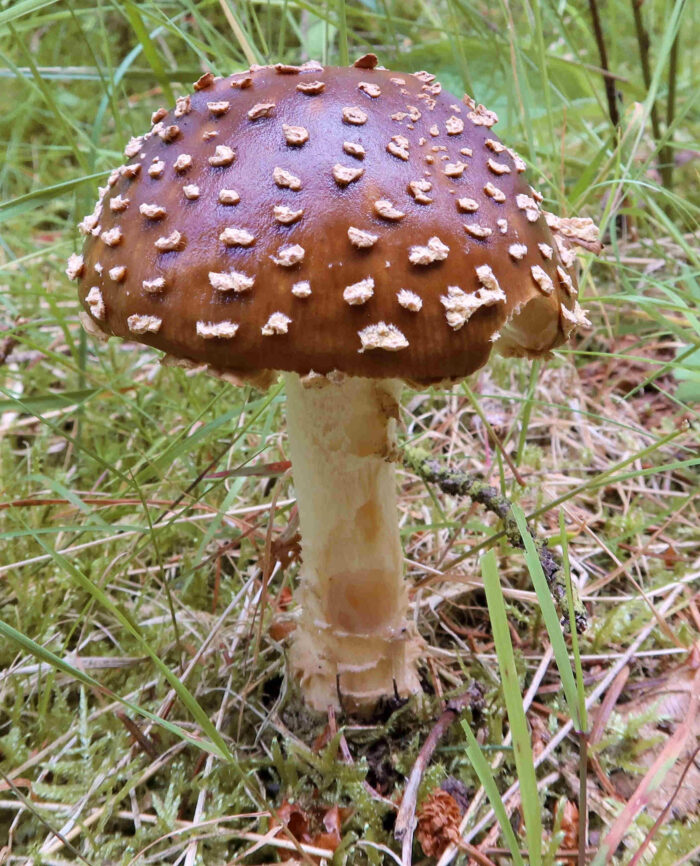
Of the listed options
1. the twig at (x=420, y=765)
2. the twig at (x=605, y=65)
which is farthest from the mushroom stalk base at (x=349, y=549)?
the twig at (x=605, y=65)

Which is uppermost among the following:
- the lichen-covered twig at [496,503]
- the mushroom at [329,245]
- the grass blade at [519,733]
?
the mushroom at [329,245]

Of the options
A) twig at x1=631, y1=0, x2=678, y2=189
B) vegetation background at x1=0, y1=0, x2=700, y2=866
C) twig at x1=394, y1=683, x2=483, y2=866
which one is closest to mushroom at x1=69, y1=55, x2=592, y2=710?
vegetation background at x1=0, y1=0, x2=700, y2=866

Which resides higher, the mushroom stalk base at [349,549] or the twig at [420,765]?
the mushroom stalk base at [349,549]

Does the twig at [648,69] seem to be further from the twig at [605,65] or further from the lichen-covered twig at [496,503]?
the lichen-covered twig at [496,503]

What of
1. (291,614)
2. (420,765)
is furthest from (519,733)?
(291,614)

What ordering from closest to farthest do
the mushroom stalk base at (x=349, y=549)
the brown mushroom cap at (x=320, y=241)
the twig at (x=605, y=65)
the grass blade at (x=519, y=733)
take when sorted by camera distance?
1. the grass blade at (x=519, y=733)
2. the brown mushroom cap at (x=320, y=241)
3. the mushroom stalk base at (x=349, y=549)
4. the twig at (x=605, y=65)

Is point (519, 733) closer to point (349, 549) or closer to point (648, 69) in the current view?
point (349, 549)

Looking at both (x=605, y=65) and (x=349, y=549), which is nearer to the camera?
(x=349, y=549)
